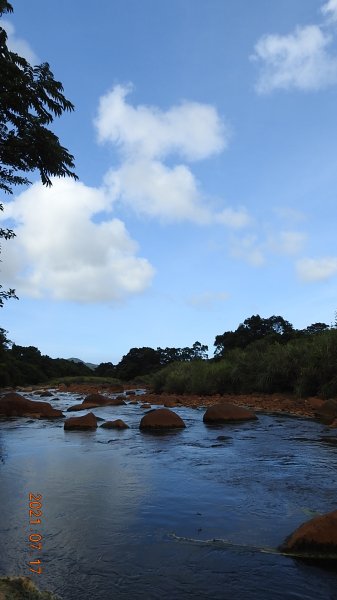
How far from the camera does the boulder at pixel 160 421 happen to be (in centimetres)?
945

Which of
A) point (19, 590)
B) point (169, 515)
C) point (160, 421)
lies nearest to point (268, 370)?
point (160, 421)

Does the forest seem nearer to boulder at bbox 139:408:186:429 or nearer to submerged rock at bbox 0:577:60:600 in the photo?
boulder at bbox 139:408:186:429

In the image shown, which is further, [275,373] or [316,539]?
[275,373]

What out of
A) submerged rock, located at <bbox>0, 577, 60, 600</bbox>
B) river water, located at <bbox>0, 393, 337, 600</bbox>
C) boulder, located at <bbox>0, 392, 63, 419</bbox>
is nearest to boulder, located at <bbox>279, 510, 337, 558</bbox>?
river water, located at <bbox>0, 393, 337, 600</bbox>

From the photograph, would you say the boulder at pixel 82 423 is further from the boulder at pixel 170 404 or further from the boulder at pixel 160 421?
the boulder at pixel 170 404

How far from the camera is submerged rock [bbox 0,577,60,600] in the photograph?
1.95 metres

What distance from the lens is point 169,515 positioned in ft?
12.7

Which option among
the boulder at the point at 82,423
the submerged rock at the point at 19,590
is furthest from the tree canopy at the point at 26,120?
the submerged rock at the point at 19,590

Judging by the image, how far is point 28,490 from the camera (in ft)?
15.5

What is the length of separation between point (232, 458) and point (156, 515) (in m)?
2.62
